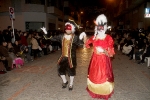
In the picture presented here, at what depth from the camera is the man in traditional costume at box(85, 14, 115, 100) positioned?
486 cm

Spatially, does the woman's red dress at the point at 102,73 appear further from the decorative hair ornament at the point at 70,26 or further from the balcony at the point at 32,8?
the balcony at the point at 32,8

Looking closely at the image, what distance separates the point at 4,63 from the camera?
8.48 metres

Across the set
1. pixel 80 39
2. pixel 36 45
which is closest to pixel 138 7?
pixel 36 45

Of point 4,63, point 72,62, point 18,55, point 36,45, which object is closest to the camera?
point 72,62

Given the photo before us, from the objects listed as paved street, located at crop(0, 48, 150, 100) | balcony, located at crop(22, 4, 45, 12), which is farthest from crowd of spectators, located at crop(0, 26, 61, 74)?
balcony, located at crop(22, 4, 45, 12)

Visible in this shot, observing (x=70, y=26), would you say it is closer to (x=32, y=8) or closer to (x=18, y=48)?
(x=18, y=48)

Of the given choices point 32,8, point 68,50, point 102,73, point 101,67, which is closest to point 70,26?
point 68,50

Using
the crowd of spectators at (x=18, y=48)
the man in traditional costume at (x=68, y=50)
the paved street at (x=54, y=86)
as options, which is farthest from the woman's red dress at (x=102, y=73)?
the crowd of spectators at (x=18, y=48)

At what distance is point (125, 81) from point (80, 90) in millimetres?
1936

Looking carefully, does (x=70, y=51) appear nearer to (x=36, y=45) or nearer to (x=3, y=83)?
(x=3, y=83)

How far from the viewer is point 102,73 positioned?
16.0ft

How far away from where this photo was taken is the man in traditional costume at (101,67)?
4.86 m

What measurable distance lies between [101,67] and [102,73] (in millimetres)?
152

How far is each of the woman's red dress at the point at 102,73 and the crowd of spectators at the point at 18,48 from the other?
216 cm
